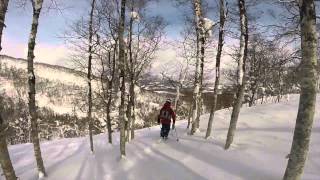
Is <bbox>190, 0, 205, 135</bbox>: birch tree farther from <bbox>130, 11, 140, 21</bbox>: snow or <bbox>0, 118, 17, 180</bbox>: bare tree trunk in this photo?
<bbox>0, 118, 17, 180</bbox>: bare tree trunk

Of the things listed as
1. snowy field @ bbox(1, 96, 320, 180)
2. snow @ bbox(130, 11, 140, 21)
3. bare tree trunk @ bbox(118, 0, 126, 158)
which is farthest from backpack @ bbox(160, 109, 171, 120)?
snow @ bbox(130, 11, 140, 21)

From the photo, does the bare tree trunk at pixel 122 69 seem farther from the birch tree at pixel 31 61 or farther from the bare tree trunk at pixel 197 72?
the bare tree trunk at pixel 197 72

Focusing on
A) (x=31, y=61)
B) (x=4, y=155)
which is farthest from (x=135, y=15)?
(x=4, y=155)

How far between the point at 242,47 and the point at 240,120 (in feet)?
26.0

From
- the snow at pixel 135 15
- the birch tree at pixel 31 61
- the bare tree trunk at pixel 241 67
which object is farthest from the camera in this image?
the snow at pixel 135 15

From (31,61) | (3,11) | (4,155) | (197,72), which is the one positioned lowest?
(4,155)

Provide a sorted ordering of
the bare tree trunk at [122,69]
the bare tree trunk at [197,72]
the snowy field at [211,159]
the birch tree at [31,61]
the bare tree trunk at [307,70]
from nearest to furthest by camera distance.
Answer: the bare tree trunk at [307,70]
the snowy field at [211,159]
the birch tree at [31,61]
the bare tree trunk at [122,69]
the bare tree trunk at [197,72]

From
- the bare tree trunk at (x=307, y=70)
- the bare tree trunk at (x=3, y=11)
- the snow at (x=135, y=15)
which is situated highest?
the snow at (x=135, y=15)

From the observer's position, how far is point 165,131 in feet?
68.2

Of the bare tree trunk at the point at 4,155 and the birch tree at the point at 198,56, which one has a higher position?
the birch tree at the point at 198,56

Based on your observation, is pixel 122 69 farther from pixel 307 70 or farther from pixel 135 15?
pixel 307 70

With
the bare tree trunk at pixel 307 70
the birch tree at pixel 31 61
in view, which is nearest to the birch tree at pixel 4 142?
the birch tree at pixel 31 61

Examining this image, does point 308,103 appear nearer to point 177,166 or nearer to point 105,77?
point 177,166

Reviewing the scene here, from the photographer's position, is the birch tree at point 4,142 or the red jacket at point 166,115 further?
the red jacket at point 166,115
